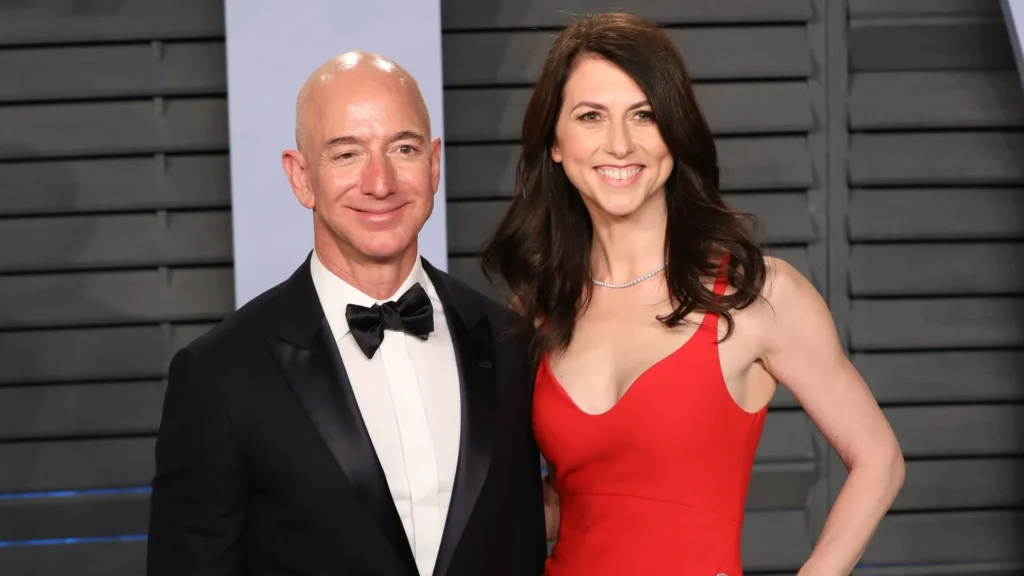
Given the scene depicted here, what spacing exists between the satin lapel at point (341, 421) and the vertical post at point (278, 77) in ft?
3.61

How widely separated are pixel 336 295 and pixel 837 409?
0.96 metres

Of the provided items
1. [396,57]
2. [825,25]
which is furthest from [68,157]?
[825,25]

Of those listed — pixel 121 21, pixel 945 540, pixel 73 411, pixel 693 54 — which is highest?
pixel 121 21

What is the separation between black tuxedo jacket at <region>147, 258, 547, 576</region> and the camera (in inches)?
69.9

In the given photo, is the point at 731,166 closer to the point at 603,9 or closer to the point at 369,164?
the point at 603,9

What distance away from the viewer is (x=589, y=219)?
2.42 m

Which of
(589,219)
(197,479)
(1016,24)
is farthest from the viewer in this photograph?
(1016,24)

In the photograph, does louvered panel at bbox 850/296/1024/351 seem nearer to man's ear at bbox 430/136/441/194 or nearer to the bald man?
the bald man

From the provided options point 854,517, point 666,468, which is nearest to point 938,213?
point 854,517

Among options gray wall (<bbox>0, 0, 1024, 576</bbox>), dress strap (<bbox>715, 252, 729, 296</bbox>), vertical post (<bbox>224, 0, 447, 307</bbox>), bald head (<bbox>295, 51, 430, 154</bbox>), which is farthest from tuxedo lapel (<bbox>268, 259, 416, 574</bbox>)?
gray wall (<bbox>0, 0, 1024, 576</bbox>)

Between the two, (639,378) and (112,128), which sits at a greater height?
(112,128)

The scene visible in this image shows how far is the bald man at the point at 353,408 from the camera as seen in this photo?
1.78 meters

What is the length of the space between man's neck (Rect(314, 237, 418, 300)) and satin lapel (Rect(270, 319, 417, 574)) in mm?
145

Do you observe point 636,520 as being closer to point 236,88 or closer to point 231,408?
point 231,408
